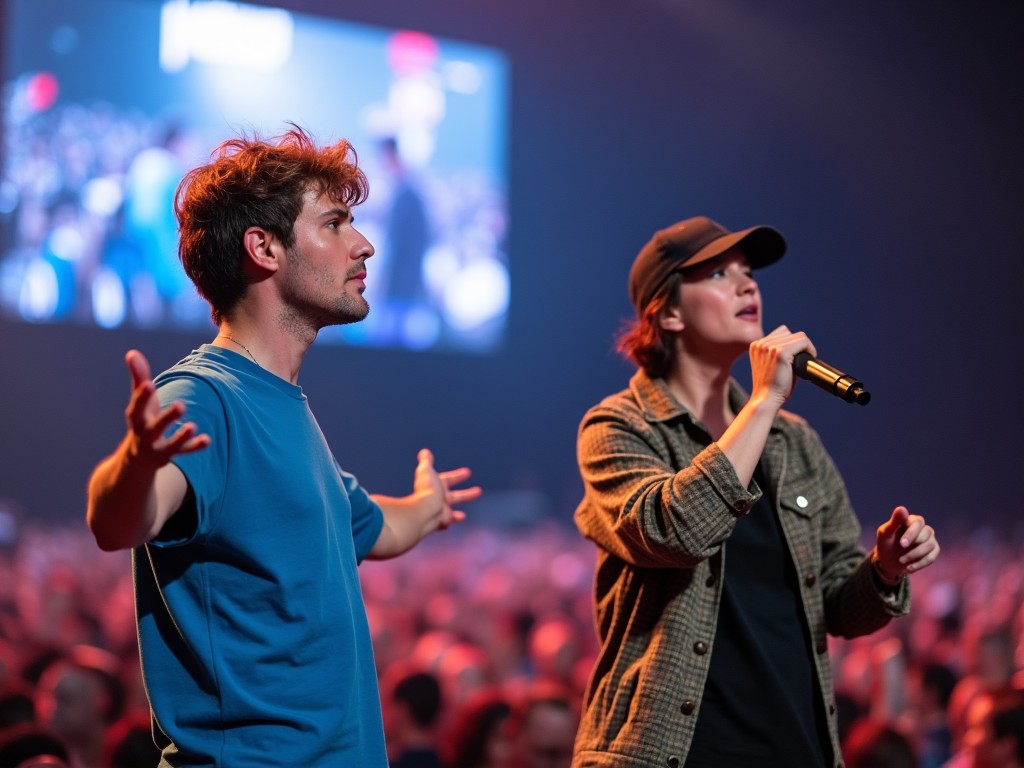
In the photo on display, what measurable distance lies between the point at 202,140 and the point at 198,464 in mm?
7527

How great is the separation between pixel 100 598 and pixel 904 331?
7030mm

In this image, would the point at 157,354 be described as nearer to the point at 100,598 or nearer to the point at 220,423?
the point at 100,598

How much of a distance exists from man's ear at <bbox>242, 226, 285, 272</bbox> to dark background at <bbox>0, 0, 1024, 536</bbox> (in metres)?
8.10

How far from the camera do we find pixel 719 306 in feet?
7.11

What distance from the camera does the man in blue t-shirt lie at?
4.67 ft

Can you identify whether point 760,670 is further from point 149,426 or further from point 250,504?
point 149,426

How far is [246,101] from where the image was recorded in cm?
850

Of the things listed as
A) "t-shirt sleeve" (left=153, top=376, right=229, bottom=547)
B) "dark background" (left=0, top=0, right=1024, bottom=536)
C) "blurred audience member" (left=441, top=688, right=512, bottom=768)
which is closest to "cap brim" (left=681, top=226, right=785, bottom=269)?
"t-shirt sleeve" (left=153, top=376, right=229, bottom=547)

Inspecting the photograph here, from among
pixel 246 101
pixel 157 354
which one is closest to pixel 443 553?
pixel 157 354

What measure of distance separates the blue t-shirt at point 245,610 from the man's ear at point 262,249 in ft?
0.63

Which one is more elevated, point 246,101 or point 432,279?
point 246,101

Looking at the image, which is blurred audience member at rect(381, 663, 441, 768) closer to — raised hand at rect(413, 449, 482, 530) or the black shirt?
raised hand at rect(413, 449, 482, 530)

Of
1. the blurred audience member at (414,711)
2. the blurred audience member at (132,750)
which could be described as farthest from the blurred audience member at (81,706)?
the blurred audience member at (414,711)

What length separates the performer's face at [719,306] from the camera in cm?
215
